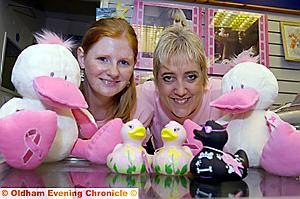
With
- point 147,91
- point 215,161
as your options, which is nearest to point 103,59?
point 147,91

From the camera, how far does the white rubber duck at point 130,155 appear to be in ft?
1.93

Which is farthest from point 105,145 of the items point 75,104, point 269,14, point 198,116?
point 269,14

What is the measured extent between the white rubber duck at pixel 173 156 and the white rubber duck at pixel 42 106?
0.55 ft

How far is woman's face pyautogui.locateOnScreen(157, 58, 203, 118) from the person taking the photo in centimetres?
103

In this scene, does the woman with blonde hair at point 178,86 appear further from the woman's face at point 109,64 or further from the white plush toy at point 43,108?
the white plush toy at point 43,108

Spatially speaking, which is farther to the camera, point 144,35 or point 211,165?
point 144,35

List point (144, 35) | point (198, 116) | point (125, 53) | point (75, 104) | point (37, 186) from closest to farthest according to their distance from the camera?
point (37, 186)
point (75, 104)
point (125, 53)
point (198, 116)
point (144, 35)

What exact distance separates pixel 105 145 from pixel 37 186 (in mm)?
244

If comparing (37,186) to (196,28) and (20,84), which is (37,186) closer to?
(20,84)

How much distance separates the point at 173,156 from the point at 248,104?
0.63 ft

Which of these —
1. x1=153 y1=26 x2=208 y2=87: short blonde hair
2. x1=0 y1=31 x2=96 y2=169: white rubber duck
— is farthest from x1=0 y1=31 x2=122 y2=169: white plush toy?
x1=153 y1=26 x2=208 y2=87: short blonde hair

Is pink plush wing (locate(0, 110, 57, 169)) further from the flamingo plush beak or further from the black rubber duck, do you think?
the black rubber duck

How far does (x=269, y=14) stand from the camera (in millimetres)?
1970

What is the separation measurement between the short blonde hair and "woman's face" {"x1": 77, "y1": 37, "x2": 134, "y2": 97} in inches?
3.5
